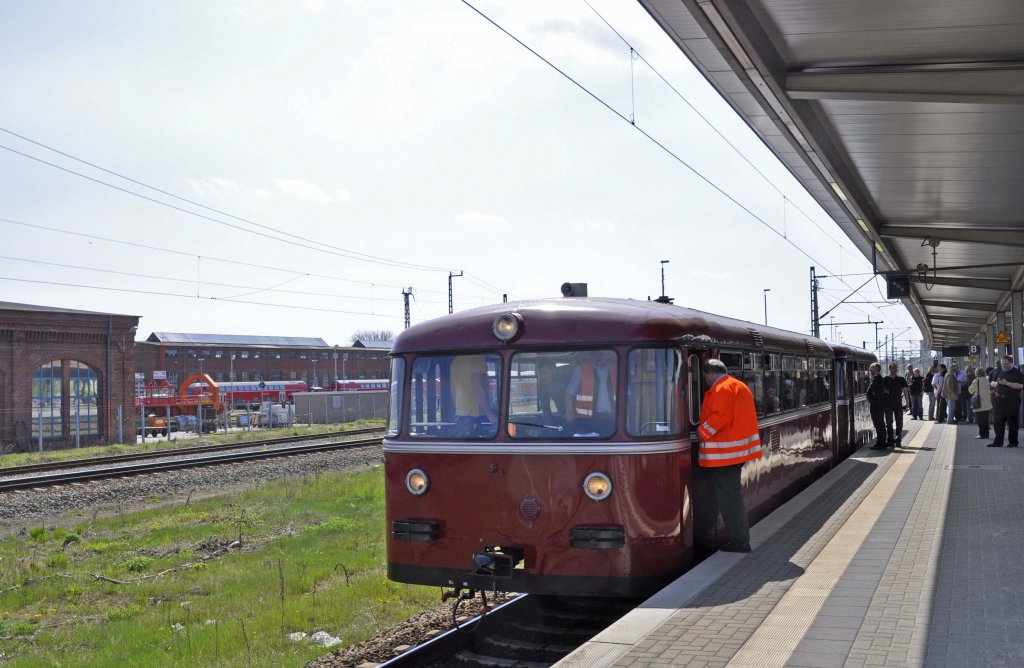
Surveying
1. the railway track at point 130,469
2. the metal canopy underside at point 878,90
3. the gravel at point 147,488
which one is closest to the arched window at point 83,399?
the railway track at point 130,469

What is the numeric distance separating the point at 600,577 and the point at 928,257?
23.8 meters

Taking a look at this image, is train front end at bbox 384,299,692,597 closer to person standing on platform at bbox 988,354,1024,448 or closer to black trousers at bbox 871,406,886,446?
person standing on platform at bbox 988,354,1024,448

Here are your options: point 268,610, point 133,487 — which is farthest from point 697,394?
point 133,487

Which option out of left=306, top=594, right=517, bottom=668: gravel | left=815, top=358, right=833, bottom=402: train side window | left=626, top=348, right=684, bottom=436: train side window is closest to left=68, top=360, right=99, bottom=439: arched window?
left=815, top=358, right=833, bottom=402: train side window

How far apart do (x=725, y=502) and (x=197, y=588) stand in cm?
593

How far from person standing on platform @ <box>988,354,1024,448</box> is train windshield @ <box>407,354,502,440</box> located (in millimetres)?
12337

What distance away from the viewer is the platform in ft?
17.5

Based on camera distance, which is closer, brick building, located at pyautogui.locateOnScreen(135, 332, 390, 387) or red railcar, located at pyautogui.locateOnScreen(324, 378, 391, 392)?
red railcar, located at pyautogui.locateOnScreen(324, 378, 391, 392)

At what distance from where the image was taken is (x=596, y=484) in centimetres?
716

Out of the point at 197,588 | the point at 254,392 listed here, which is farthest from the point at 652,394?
the point at 254,392

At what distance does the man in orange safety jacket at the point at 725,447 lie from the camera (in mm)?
7746

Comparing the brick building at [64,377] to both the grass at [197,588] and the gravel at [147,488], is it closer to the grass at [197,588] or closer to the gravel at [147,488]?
the gravel at [147,488]

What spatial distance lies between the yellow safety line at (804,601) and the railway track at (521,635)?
5.11 ft

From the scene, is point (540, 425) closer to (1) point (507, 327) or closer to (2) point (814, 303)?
(1) point (507, 327)
